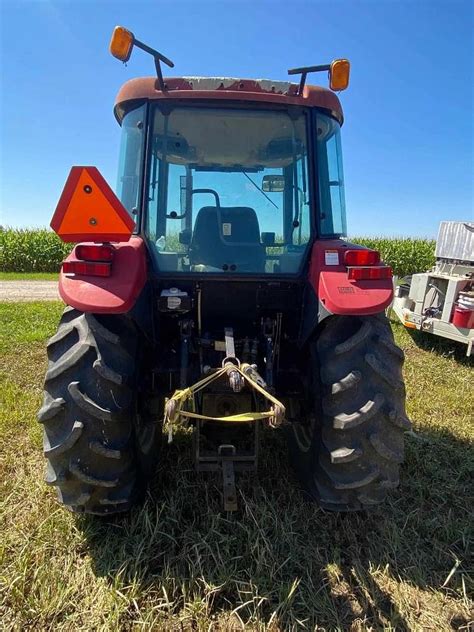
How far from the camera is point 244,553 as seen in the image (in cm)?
225

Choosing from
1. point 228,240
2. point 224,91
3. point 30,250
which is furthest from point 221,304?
point 30,250

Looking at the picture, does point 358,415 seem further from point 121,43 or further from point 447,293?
point 447,293

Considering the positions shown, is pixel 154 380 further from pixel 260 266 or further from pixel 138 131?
pixel 138 131

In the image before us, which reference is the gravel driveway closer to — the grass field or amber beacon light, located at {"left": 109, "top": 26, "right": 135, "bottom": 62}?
the grass field

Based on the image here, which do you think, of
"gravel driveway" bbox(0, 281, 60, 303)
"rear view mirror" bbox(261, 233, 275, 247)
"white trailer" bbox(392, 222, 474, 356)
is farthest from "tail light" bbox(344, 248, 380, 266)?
"gravel driveway" bbox(0, 281, 60, 303)

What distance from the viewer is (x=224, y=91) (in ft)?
7.75

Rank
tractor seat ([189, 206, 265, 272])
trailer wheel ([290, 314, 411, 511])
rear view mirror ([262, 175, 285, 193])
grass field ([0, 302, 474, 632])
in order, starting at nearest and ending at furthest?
grass field ([0, 302, 474, 632])
trailer wheel ([290, 314, 411, 511])
tractor seat ([189, 206, 265, 272])
rear view mirror ([262, 175, 285, 193])

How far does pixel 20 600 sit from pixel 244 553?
1.01 metres

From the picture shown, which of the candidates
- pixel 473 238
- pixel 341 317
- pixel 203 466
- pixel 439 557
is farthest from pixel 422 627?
pixel 473 238

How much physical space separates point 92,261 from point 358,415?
4.84 feet

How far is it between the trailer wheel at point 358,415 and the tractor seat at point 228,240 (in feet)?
2.01

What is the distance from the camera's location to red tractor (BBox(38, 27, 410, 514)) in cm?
208

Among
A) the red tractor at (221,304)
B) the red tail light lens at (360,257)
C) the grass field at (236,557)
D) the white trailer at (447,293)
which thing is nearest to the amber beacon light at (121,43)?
the red tractor at (221,304)

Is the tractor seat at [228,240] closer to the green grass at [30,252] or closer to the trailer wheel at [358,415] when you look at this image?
the trailer wheel at [358,415]
